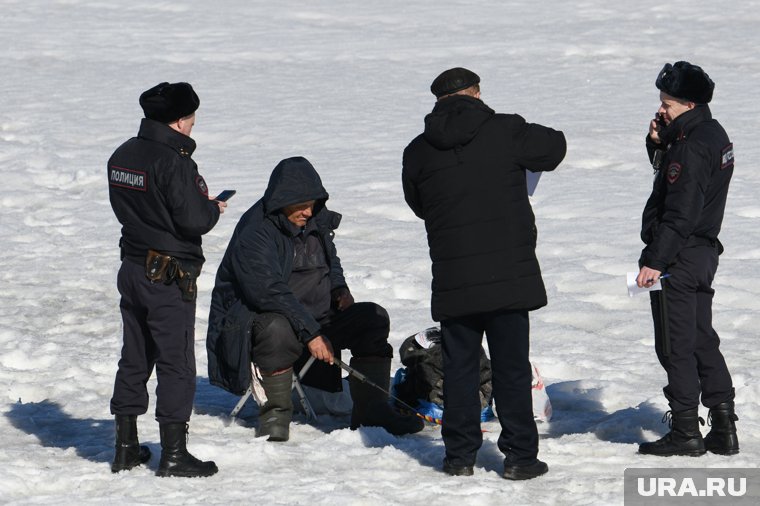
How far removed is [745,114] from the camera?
14688 millimetres

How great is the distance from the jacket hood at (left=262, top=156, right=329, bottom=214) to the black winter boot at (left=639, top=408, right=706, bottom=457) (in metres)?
2.02

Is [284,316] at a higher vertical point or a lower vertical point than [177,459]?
higher

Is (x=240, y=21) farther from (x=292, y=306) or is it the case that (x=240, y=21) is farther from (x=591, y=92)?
(x=292, y=306)

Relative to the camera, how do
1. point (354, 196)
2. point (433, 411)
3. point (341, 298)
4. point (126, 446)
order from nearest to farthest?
1. point (126, 446)
2. point (433, 411)
3. point (341, 298)
4. point (354, 196)

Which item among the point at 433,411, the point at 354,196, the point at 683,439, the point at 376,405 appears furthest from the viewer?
the point at 354,196

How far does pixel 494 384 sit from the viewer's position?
5.17 metres

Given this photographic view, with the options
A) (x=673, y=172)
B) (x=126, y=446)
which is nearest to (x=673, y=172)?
(x=673, y=172)

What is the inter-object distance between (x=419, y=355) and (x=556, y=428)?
0.82 m

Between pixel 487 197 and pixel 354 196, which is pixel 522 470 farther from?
pixel 354 196

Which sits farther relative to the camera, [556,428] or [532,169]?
[556,428]

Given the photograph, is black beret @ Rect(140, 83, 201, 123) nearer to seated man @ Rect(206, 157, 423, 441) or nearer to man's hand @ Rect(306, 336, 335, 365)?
seated man @ Rect(206, 157, 423, 441)

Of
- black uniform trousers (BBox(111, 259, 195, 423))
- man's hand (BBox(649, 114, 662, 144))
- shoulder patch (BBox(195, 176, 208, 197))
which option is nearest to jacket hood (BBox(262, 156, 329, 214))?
shoulder patch (BBox(195, 176, 208, 197))

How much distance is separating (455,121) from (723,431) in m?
1.89

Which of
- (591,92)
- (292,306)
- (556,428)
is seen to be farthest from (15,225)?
(591,92)
